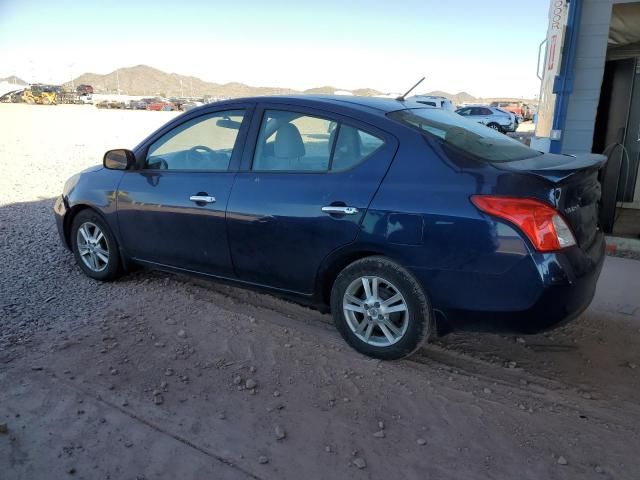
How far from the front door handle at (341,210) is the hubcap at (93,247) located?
235cm

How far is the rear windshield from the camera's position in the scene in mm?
3369

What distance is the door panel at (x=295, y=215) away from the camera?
339 cm

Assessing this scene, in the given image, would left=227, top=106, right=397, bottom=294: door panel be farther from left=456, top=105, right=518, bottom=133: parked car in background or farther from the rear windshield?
A: left=456, top=105, right=518, bottom=133: parked car in background

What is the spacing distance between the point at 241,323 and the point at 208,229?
0.76 metres

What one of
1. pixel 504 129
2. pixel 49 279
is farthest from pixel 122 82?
pixel 49 279

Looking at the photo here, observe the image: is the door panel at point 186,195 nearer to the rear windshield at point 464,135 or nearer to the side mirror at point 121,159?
the side mirror at point 121,159

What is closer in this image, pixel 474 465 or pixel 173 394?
pixel 474 465

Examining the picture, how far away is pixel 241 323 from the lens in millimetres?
4105

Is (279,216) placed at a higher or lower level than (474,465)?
higher

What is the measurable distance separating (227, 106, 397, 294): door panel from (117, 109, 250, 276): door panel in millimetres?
155

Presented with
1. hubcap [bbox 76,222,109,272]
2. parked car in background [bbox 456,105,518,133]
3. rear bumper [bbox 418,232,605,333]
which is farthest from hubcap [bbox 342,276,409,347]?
parked car in background [bbox 456,105,518,133]

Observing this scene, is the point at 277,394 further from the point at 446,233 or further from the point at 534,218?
the point at 534,218

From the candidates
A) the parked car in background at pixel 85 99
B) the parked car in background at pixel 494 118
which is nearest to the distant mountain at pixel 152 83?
the parked car in background at pixel 85 99

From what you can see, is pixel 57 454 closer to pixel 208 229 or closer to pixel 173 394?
pixel 173 394
